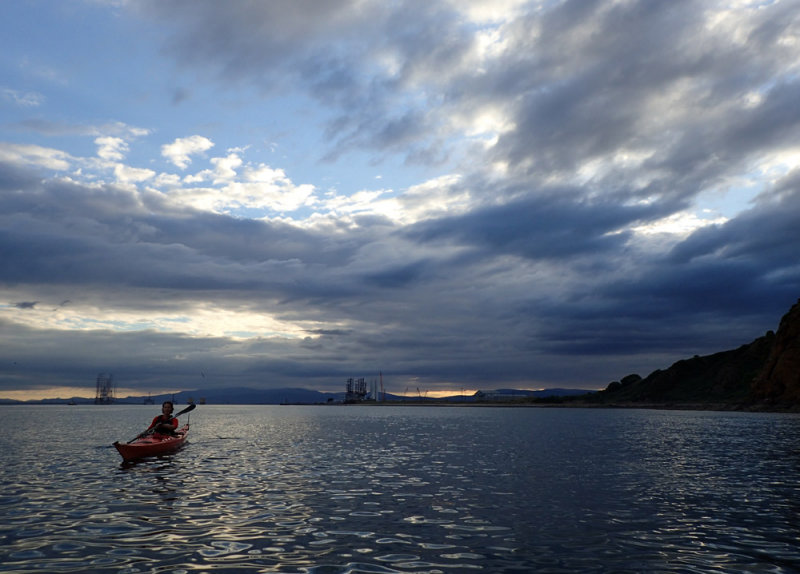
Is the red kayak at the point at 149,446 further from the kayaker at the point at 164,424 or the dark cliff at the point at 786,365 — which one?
the dark cliff at the point at 786,365

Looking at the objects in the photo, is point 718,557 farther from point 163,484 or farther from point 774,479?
point 163,484

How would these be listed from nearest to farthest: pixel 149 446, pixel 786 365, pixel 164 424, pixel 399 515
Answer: pixel 399 515
pixel 149 446
pixel 164 424
pixel 786 365

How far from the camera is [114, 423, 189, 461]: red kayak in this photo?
38375mm

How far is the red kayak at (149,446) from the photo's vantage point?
3838cm

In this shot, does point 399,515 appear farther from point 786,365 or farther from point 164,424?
point 786,365

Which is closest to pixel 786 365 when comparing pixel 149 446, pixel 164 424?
pixel 164 424

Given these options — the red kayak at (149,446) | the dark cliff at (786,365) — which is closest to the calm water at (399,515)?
the red kayak at (149,446)

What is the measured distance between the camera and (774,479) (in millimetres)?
31266

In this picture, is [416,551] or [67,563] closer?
[67,563]

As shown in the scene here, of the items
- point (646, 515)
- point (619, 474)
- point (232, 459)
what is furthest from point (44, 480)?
point (619, 474)

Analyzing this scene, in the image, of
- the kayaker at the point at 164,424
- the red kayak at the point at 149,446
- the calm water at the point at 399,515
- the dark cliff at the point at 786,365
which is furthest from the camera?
the dark cliff at the point at 786,365

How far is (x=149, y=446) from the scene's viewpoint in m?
40.8

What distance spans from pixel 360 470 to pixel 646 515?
59.9 ft

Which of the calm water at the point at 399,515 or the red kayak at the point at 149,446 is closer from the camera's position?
the calm water at the point at 399,515
